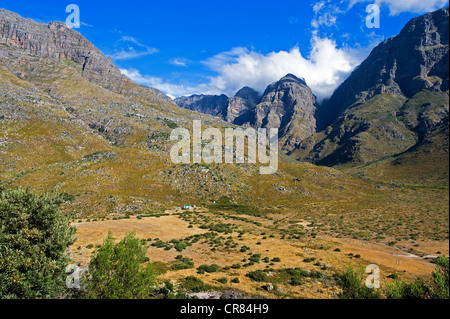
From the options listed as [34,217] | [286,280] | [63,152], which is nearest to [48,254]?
[34,217]

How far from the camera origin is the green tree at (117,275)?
1373 cm

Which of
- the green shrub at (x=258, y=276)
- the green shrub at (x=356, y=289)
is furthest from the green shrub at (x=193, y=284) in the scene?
the green shrub at (x=356, y=289)

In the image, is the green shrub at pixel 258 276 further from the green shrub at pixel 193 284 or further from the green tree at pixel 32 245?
the green tree at pixel 32 245

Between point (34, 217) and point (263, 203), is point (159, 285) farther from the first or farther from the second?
point (263, 203)

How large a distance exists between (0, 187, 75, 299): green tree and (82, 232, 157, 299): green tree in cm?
340

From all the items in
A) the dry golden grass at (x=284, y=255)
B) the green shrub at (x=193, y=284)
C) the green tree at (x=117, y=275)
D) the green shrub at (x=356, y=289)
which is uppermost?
the green tree at (x=117, y=275)

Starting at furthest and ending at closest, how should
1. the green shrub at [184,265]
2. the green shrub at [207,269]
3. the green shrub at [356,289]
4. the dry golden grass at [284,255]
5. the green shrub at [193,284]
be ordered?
the green shrub at [184,265] → the green shrub at [207,269] → the dry golden grass at [284,255] → the green shrub at [193,284] → the green shrub at [356,289]

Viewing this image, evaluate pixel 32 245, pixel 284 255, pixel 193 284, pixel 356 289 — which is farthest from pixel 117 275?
pixel 284 255

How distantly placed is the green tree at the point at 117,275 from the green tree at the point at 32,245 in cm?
340

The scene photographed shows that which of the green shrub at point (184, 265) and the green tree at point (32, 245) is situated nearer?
the green tree at point (32, 245)

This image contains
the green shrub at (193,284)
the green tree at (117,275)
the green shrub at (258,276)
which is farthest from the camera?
the green shrub at (258,276)

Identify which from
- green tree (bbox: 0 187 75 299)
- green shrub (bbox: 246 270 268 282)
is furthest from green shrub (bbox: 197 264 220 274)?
green tree (bbox: 0 187 75 299)

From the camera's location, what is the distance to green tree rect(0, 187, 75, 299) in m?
14.0
